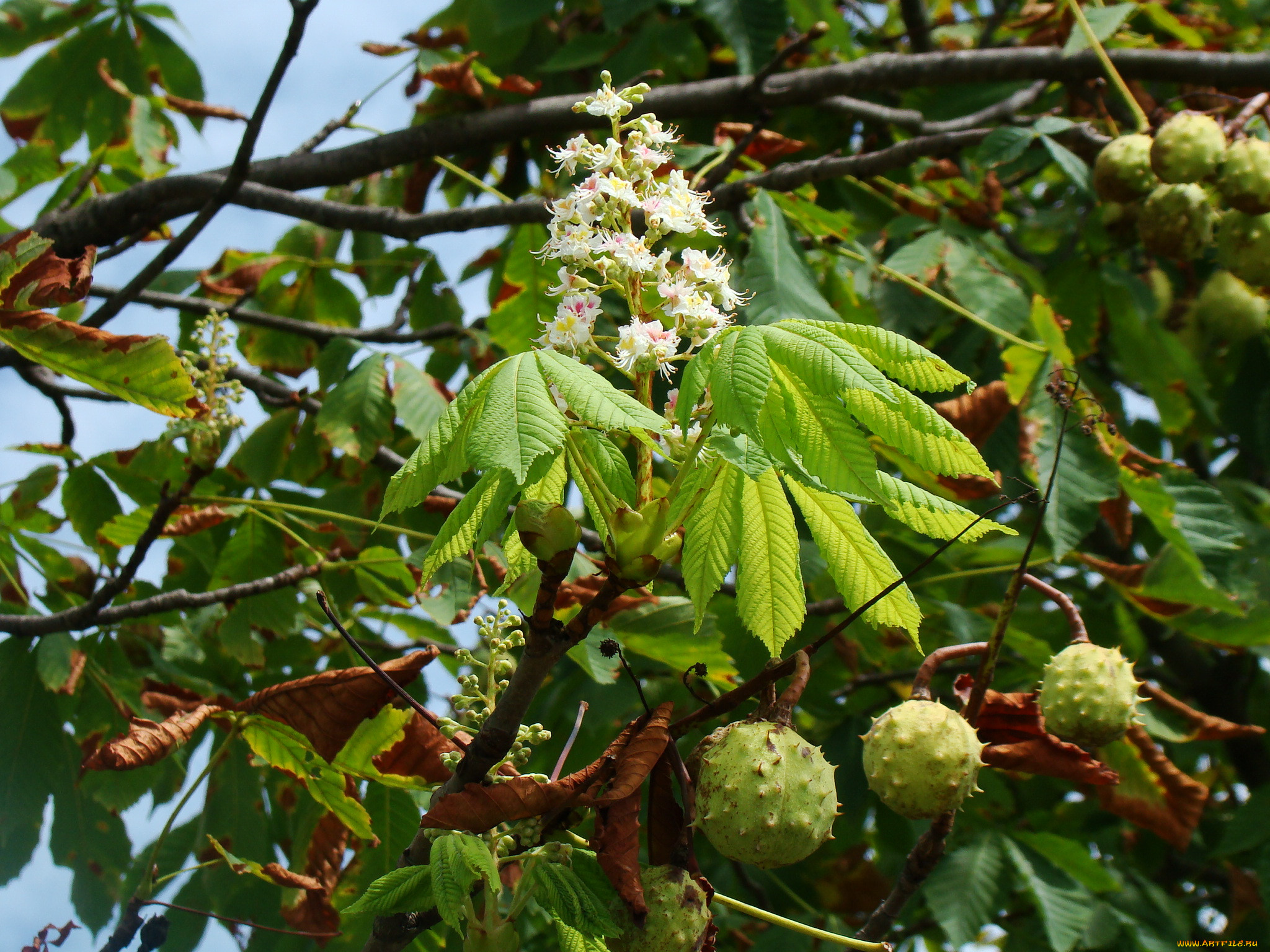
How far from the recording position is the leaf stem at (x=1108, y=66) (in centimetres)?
256

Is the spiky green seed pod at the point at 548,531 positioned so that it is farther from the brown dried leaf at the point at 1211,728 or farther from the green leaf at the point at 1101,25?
the green leaf at the point at 1101,25

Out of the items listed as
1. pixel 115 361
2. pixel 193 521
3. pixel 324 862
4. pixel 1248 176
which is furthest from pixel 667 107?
pixel 324 862

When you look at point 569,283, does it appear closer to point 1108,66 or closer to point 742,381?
point 742,381

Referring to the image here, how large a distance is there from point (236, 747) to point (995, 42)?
141 inches

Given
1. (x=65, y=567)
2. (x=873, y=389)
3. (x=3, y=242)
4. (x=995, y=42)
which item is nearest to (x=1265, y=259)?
(x=995, y=42)

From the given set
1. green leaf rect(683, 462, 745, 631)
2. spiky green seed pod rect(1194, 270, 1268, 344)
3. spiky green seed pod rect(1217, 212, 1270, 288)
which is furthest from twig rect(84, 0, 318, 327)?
spiky green seed pod rect(1194, 270, 1268, 344)

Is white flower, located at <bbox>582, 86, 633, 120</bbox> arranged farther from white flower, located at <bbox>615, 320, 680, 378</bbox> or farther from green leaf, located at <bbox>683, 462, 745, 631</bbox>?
green leaf, located at <bbox>683, 462, 745, 631</bbox>

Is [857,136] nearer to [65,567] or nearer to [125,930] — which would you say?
[65,567]

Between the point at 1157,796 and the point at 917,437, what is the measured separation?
5.10ft

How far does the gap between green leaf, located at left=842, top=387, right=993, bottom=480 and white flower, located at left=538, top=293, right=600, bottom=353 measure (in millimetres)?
289

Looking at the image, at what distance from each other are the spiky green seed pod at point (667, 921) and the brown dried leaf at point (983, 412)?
57.0 inches

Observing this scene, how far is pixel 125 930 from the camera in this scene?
4.21ft

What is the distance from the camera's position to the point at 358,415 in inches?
94.7

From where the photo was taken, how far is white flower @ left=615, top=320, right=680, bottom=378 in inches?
41.7
